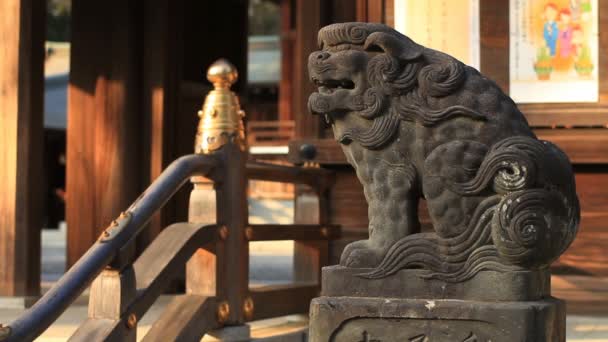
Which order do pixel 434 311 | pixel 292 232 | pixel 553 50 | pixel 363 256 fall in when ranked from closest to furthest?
pixel 434 311 < pixel 363 256 < pixel 292 232 < pixel 553 50

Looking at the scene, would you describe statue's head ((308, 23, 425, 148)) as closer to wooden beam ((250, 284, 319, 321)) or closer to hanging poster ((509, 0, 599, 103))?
wooden beam ((250, 284, 319, 321))

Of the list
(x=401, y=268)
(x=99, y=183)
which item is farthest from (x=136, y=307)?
(x=99, y=183)

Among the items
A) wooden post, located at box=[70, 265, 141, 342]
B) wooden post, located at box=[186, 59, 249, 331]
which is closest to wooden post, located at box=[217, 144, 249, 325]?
wooden post, located at box=[186, 59, 249, 331]

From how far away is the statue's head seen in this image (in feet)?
15.2

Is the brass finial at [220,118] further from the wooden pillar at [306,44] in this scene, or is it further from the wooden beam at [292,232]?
the wooden pillar at [306,44]

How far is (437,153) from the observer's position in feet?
15.0

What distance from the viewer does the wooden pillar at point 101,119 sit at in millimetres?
10234

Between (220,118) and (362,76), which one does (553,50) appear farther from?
(362,76)

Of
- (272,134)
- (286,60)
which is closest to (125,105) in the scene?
(272,134)

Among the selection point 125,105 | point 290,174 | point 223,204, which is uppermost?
point 125,105

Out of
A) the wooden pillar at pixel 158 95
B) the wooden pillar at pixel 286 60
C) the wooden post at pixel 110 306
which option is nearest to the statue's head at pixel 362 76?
the wooden post at pixel 110 306

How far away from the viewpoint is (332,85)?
4.80m

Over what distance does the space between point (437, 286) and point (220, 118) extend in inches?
95.7

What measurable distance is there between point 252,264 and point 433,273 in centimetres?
756
